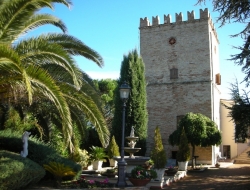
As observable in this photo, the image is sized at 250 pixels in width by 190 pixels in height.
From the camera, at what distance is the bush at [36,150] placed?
10078 mm

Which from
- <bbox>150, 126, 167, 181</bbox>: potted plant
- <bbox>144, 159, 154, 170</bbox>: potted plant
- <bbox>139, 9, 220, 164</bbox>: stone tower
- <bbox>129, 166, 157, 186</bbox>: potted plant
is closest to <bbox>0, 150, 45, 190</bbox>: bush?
<bbox>129, 166, 157, 186</bbox>: potted plant

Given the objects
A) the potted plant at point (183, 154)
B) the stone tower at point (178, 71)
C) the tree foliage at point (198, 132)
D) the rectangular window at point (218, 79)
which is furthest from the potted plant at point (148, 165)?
the rectangular window at point (218, 79)

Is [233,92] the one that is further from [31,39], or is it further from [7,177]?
[7,177]

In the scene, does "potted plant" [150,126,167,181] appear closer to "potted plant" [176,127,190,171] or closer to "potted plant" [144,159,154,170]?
"potted plant" [144,159,154,170]

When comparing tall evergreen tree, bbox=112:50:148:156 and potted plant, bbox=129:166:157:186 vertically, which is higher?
tall evergreen tree, bbox=112:50:148:156

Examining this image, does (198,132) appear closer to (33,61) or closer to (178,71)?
(178,71)

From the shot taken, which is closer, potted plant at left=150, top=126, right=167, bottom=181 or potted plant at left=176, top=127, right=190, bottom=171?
potted plant at left=150, top=126, right=167, bottom=181

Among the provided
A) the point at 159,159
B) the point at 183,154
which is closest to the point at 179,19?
the point at 183,154

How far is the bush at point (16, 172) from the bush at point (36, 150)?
154 cm

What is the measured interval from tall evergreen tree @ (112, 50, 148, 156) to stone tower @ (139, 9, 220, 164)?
3.06 m

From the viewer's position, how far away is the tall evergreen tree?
21.2m

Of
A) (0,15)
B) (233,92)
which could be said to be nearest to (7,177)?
(0,15)

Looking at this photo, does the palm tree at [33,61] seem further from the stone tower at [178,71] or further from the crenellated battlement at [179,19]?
the crenellated battlement at [179,19]

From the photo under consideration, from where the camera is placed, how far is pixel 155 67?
25.2 m
